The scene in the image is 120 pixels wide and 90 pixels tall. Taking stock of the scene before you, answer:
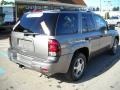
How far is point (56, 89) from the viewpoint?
5.89m

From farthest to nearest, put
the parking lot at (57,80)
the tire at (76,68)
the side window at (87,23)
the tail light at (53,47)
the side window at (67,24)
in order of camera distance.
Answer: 1. the side window at (87,23)
2. the tire at (76,68)
3. the parking lot at (57,80)
4. the side window at (67,24)
5. the tail light at (53,47)

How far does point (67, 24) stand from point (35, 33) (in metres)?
0.90

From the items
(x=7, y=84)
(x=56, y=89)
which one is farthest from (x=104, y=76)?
(x=7, y=84)

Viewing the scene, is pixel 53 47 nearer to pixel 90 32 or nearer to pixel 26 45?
pixel 26 45

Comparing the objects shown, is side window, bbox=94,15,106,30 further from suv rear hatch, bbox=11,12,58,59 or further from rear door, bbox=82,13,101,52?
suv rear hatch, bbox=11,12,58,59

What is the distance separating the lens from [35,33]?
573 centimetres

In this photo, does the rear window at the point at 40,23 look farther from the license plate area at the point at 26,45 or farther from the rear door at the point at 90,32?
the rear door at the point at 90,32

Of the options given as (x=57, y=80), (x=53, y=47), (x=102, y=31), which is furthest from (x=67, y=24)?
(x=102, y=31)

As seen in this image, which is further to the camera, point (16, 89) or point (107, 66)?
point (107, 66)

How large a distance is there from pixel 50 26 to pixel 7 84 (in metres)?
1.95

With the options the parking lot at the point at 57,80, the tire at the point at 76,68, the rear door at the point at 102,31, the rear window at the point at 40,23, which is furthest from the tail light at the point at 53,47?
the rear door at the point at 102,31

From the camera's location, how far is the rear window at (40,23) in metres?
5.63

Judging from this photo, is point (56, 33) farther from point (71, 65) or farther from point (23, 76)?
point (23, 76)

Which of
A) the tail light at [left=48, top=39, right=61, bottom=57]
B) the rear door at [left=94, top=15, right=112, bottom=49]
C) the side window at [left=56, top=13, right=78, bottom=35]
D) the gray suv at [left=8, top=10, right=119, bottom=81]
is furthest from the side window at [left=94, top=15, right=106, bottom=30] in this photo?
the tail light at [left=48, top=39, right=61, bottom=57]
